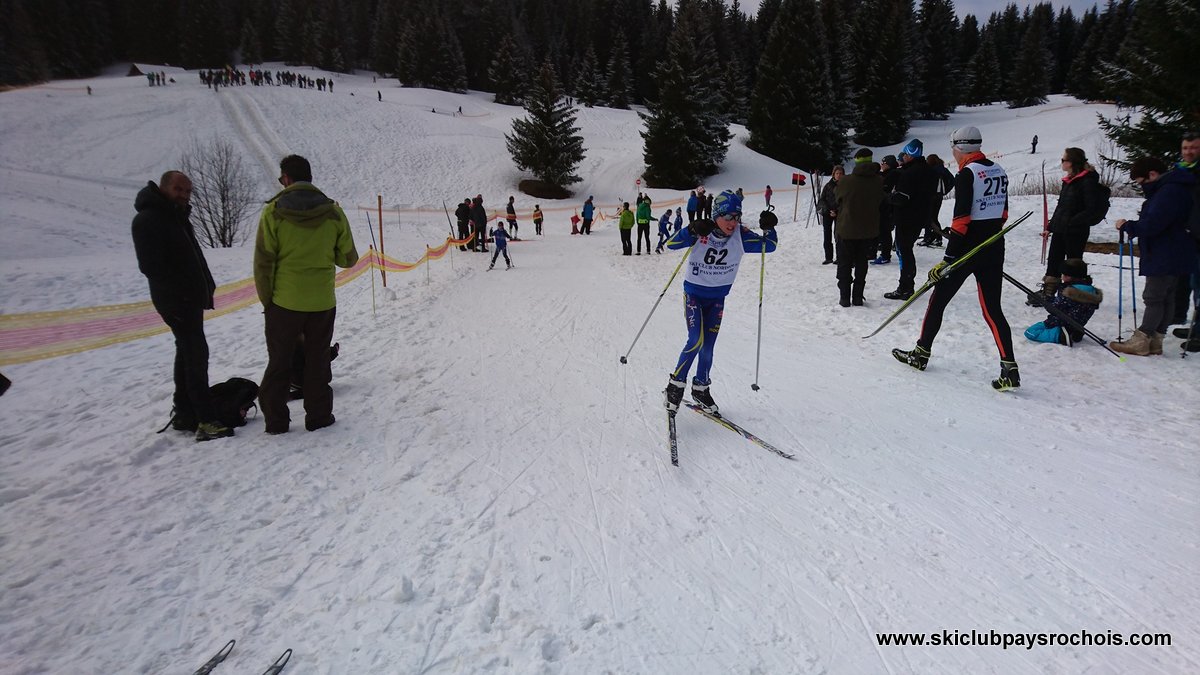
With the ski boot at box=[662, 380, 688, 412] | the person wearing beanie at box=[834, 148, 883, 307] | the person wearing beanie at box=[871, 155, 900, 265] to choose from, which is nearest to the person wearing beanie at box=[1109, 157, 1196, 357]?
the person wearing beanie at box=[834, 148, 883, 307]

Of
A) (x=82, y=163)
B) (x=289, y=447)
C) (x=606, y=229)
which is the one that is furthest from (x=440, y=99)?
(x=289, y=447)

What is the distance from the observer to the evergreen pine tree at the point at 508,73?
6234 centimetres

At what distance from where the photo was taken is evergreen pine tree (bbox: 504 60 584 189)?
3703cm

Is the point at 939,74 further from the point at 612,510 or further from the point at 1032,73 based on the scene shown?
the point at 612,510

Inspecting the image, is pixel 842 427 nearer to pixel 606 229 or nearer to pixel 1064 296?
pixel 1064 296

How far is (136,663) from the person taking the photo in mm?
2463

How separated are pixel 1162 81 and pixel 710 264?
12065mm

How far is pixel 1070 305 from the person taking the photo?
6.53 meters

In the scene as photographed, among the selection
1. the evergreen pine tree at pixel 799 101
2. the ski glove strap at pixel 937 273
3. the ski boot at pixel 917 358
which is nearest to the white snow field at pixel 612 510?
the ski boot at pixel 917 358

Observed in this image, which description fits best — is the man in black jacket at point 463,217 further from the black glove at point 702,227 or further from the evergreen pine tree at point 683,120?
the evergreen pine tree at point 683,120

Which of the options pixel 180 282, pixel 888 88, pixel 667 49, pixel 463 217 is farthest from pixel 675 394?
pixel 888 88

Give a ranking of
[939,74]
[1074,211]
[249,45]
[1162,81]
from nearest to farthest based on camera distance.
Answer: [1074,211] < [1162,81] < [939,74] < [249,45]

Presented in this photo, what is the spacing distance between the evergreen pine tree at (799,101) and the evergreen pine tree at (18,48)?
251ft

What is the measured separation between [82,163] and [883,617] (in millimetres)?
44165
